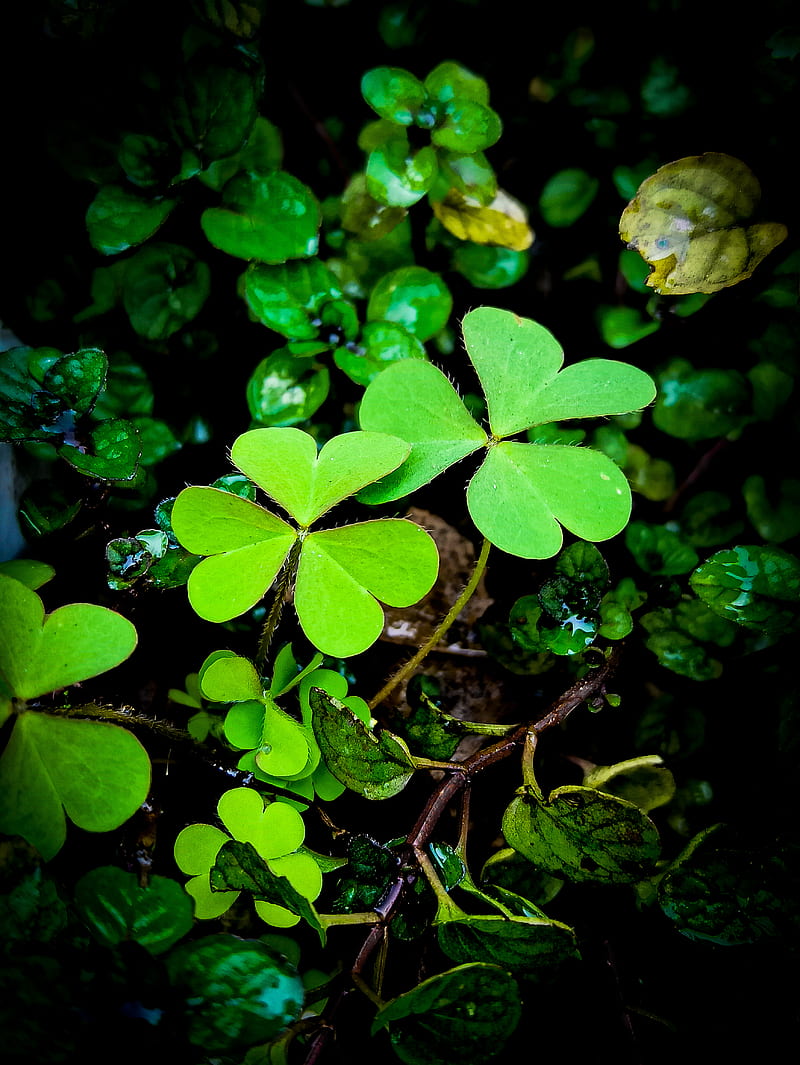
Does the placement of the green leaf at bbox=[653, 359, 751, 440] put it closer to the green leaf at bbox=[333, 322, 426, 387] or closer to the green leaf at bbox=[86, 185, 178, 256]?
the green leaf at bbox=[333, 322, 426, 387]

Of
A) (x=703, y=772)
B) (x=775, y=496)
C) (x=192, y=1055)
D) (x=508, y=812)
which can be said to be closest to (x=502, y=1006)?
(x=508, y=812)

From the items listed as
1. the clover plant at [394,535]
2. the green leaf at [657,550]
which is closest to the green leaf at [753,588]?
the clover plant at [394,535]

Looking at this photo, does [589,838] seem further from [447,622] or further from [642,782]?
[447,622]

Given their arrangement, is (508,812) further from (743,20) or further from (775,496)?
(743,20)

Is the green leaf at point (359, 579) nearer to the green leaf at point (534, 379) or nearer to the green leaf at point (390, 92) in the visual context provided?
the green leaf at point (534, 379)

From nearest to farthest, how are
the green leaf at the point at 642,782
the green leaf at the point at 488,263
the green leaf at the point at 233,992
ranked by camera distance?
the green leaf at the point at 233,992
the green leaf at the point at 642,782
the green leaf at the point at 488,263

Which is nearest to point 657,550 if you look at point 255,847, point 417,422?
point 417,422
